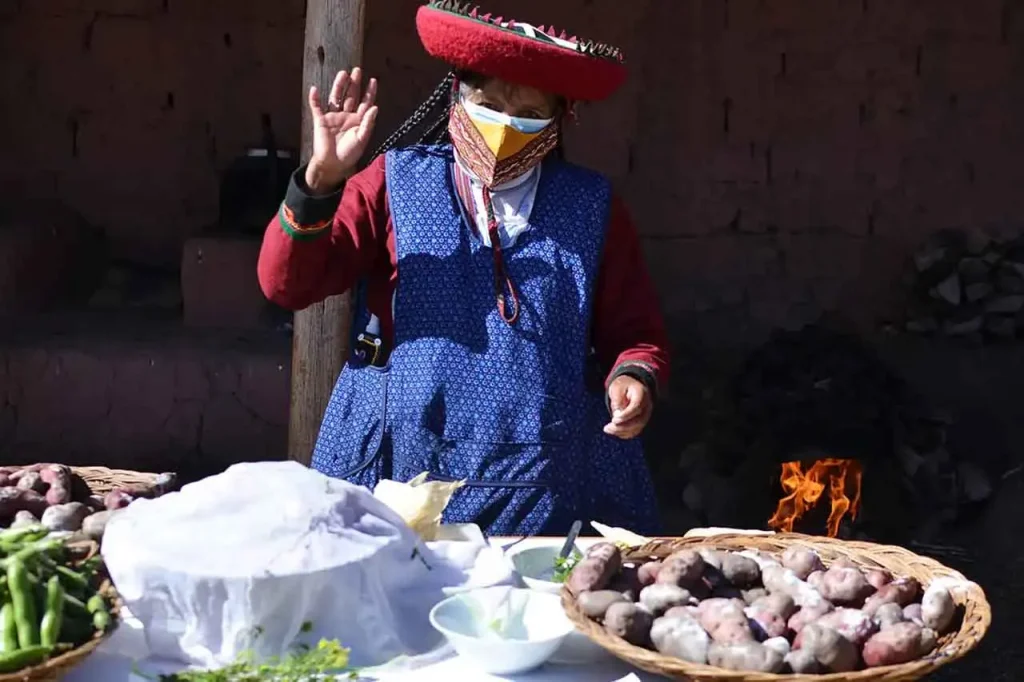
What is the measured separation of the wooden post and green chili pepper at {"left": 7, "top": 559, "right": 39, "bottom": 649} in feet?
6.38

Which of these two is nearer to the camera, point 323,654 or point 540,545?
point 323,654

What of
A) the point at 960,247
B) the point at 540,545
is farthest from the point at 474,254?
the point at 960,247

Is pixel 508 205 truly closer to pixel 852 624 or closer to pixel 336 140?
pixel 336 140

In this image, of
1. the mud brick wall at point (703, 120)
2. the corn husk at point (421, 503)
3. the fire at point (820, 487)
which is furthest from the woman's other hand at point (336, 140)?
the mud brick wall at point (703, 120)

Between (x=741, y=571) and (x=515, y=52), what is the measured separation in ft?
3.97

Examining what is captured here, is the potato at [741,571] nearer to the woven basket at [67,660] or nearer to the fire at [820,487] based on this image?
the woven basket at [67,660]

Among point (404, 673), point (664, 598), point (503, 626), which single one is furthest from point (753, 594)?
point (404, 673)

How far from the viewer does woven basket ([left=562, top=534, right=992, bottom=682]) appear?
1.80 meters

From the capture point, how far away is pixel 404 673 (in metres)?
1.99

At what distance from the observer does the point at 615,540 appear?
2.46 metres

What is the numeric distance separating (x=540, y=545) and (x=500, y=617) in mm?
376

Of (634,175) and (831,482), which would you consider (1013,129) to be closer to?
(634,175)

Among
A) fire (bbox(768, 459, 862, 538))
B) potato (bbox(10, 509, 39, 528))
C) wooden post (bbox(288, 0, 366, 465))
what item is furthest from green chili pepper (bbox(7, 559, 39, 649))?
fire (bbox(768, 459, 862, 538))

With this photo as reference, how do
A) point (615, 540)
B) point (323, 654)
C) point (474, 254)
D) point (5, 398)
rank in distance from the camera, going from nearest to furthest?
point (323, 654), point (615, 540), point (474, 254), point (5, 398)
